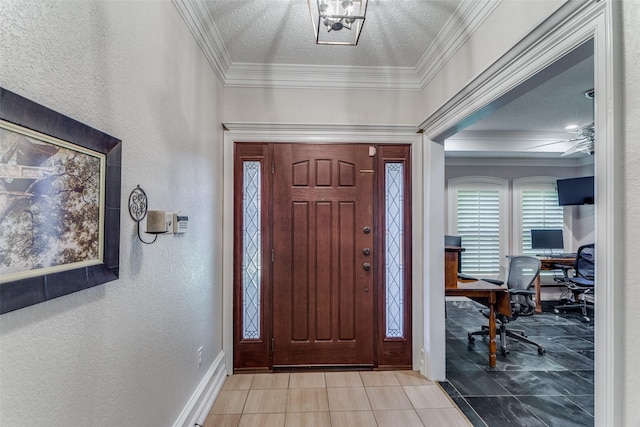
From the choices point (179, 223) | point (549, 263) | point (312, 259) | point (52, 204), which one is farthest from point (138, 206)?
point (549, 263)

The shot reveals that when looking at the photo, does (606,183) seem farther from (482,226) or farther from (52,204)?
(482,226)

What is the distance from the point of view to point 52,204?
2.84ft

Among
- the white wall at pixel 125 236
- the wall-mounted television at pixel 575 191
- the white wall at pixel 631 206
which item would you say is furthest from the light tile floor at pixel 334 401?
the wall-mounted television at pixel 575 191

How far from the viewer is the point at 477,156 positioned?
5.43m

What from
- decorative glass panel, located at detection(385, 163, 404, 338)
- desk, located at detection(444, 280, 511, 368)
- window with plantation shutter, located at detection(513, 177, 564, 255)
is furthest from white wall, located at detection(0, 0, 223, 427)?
window with plantation shutter, located at detection(513, 177, 564, 255)

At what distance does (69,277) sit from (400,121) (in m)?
2.64

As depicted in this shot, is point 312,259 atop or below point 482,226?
below

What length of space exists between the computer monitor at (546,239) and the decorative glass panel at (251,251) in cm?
515

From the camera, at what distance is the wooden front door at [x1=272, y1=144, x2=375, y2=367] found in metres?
2.75

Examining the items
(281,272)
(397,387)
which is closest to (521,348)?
(397,387)

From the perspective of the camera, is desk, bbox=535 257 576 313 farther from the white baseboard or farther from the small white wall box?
the small white wall box

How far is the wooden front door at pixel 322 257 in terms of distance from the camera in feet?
9.01

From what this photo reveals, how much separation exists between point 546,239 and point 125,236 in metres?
6.40

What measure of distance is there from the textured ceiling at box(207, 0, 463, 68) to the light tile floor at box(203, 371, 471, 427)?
2786 mm
